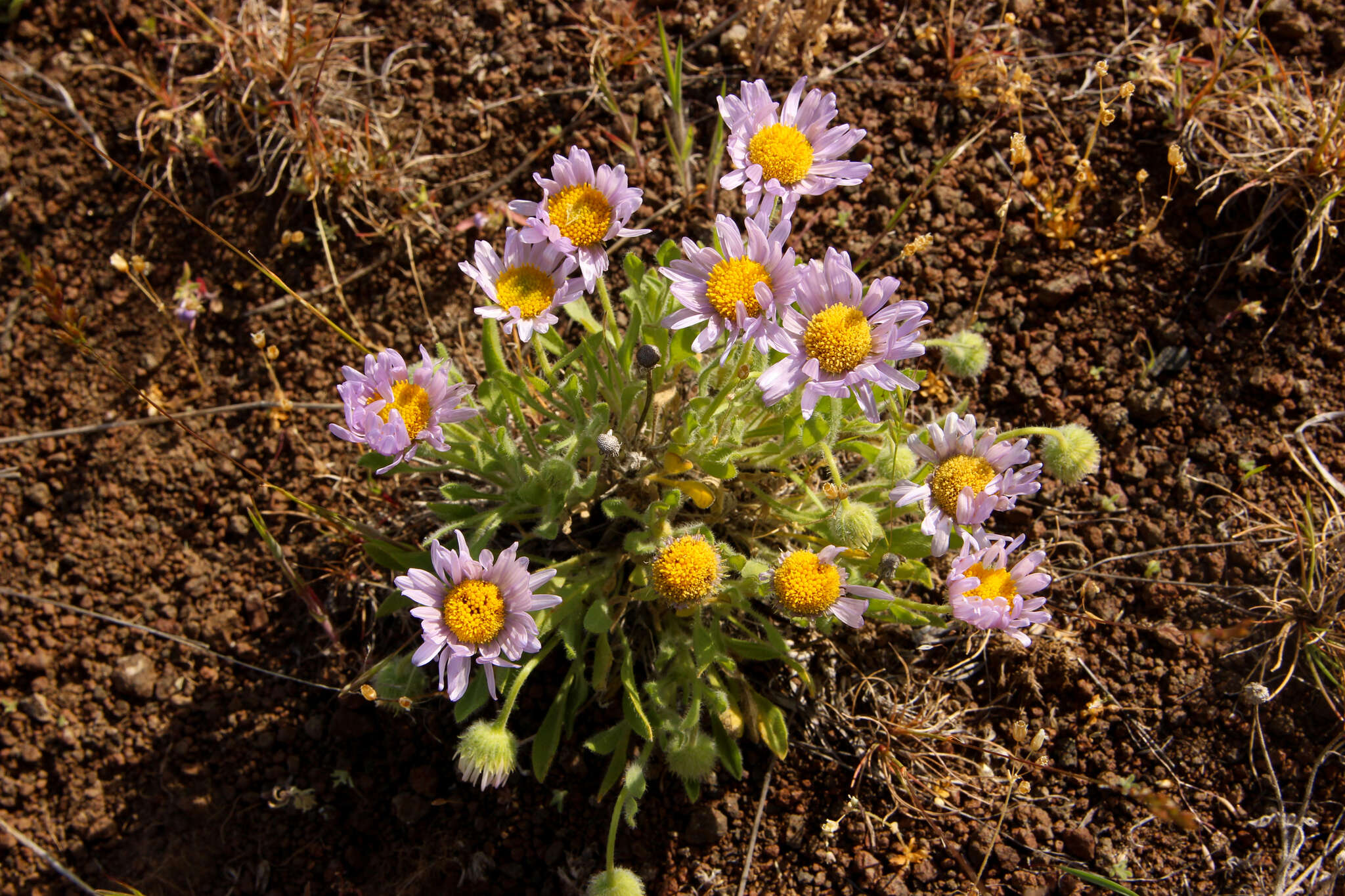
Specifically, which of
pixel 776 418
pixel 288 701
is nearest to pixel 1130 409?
pixel 776 418

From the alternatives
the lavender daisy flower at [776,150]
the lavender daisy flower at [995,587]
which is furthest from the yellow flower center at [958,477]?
the lavender daisy flower at [776,150]

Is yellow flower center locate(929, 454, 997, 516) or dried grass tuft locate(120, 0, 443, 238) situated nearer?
yellow flower center locate(929, 454, 997, 516)

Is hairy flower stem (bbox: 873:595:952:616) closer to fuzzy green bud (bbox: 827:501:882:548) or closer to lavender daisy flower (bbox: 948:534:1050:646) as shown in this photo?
lavender daisy flower (bbox: 948:534:1050:646)

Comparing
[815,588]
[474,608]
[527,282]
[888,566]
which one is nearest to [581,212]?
[527,282]

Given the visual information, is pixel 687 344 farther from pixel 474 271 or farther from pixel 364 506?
pixel 364 506

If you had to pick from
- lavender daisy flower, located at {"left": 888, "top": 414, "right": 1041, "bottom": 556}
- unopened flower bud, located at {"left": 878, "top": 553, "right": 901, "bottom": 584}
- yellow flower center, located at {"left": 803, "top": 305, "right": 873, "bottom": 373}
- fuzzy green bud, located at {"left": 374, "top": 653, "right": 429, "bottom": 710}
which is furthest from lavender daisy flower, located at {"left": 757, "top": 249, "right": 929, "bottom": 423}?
fuzzy green bud, located at {"left": 374, "top": 653, "right": 429, "bottom": 710}

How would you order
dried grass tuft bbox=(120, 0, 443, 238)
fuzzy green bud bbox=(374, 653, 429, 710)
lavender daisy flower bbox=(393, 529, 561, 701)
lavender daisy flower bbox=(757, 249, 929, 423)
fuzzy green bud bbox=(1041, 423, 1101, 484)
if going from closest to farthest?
lavender daisy flower bbox=(757, 249, 929, 423) < lavender daisy flower bbox=(393, 529, 561, 701) < fuzzy green bud bbox=(1041, 423, 1101, 484) < fuzzy green bud bbox=(374, 653, 429, 710) < dried grass tuft bbox=(120, 0, 443, 238)
